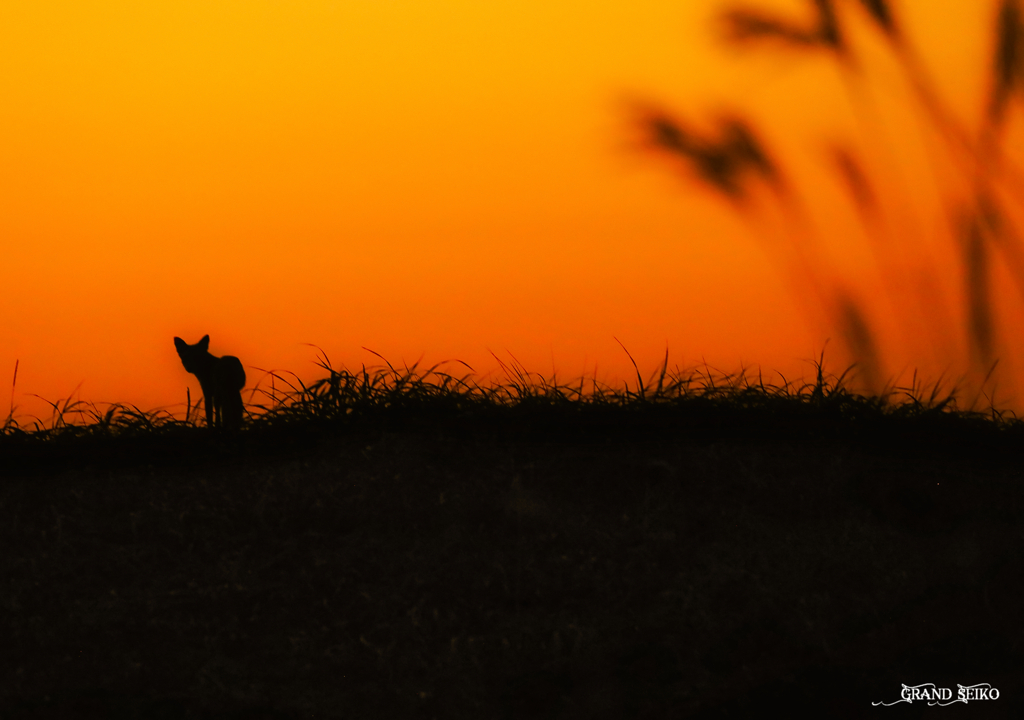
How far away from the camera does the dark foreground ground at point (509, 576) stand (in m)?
1.98

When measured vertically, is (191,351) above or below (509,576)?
above

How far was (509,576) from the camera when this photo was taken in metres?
2.18

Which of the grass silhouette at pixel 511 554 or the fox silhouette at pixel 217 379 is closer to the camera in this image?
the grass silhouette at pixel 511 554

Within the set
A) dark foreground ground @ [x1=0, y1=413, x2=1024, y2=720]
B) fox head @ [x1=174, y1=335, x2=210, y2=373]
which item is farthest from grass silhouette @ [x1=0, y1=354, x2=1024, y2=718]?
fox head @ [x1=174, y1=335, x2=210, y2=373]

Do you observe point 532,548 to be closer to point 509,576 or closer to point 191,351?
point 509,576

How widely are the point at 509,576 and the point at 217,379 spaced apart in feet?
3.04

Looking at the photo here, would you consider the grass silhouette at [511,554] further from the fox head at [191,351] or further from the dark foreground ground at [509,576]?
the fox head at [191,351]

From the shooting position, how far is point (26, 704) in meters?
1.99

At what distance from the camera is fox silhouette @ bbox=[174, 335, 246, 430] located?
243 centimetres

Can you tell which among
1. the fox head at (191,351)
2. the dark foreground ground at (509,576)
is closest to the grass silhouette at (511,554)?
the dark foreground ground at (509,576)

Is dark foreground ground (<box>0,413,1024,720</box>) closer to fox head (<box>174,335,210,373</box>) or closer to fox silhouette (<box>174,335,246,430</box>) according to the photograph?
fox silhouette (<box>174,335,246,430</box>)

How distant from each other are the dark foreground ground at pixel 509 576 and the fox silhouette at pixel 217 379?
0.07 m

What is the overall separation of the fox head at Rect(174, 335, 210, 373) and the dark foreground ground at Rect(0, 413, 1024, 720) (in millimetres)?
228

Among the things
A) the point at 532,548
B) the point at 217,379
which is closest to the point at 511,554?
the point at 532,548
